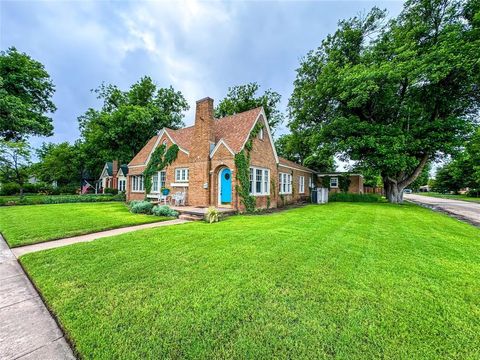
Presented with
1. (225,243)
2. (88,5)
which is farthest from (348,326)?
(88,5)

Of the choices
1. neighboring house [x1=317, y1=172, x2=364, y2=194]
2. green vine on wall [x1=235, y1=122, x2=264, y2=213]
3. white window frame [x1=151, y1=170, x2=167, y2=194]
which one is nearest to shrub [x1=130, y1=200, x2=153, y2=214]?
white window frame [x1=151, y1=170, x2=167, y2=194]

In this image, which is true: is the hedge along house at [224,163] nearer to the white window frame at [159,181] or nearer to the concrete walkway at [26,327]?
the white window frame at [159,181]

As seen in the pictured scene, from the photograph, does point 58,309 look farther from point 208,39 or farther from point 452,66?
point 452,66

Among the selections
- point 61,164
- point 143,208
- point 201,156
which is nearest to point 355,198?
point 201,156

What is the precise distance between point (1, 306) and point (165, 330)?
256cm

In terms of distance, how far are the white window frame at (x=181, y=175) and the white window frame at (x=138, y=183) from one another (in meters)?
5.14

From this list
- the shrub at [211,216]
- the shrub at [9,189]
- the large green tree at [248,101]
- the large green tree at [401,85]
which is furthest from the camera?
the large green tree at [248,101]

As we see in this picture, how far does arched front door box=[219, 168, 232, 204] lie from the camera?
11.7 metres

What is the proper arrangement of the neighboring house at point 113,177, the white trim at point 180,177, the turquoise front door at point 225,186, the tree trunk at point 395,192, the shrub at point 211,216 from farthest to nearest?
the neighboring house at point 113,177 < the tree trunk at point 395,192 < the white trim at point 180,177 < the turquoise front door at point 225,186 < the shrub at point 211,216

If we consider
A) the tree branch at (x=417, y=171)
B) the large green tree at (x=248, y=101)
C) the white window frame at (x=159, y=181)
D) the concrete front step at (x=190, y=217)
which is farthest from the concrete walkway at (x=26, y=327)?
the large green tree at (x=248, y=101)

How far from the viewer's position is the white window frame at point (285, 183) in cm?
1628

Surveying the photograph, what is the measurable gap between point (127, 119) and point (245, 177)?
58.7 feet

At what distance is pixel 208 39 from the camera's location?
13.5 meters

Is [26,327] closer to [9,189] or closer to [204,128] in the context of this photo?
[204,128]
